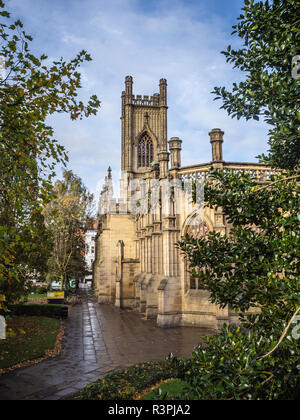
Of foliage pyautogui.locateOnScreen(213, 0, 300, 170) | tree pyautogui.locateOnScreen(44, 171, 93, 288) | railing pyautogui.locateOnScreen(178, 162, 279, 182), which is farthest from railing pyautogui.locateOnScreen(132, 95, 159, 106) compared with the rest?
foliage pyautogui.locateOnScreen(213, 0, 300, 170)

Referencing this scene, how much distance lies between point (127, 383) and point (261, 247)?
482 cm

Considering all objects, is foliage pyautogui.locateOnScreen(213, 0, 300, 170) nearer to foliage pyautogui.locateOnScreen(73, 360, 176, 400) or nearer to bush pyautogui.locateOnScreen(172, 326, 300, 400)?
bush pyautogui.locateOnScreen(172, 326, 300, 400)

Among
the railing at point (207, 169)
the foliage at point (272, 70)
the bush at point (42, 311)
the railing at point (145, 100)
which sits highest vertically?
the railing at point (145, 100)

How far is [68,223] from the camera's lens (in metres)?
30.1

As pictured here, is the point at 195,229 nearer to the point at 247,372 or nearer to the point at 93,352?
the point at 93,352

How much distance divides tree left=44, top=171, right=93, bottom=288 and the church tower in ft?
26.3

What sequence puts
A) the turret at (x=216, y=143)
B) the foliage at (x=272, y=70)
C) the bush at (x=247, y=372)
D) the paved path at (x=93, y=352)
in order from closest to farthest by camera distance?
the bush at (x=247, y=372) → the foliage at (x=272, y=70) → the paved path at (x=93, y=352) → the turret at (x=216, y=143)

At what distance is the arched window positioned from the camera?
1634 inches

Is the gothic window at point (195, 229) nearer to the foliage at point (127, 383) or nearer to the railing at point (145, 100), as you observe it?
the foliage at point (127, 383)

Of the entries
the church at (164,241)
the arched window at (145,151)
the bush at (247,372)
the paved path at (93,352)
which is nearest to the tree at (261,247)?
the bush at (247,372)

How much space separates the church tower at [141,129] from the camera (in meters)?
40.8

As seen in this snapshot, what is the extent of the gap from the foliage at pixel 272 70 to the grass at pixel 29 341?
712 centimetres

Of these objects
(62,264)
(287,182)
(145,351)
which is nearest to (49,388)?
(145,351)
